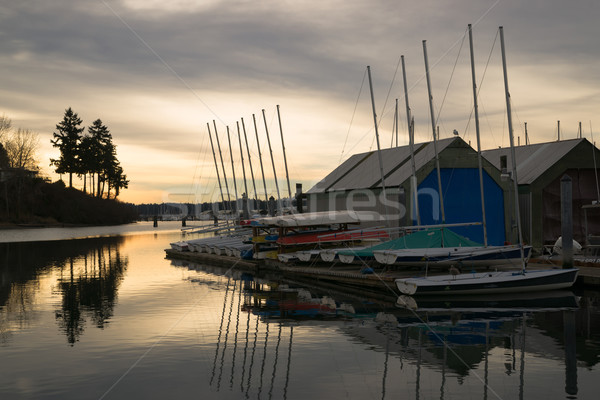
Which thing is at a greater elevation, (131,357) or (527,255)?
(527,255)

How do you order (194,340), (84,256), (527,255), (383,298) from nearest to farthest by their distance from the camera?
(194,340) → (383,298) → (527,255) → (84,256)

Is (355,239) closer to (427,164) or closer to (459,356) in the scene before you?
(427,164)

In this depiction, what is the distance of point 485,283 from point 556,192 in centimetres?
1991

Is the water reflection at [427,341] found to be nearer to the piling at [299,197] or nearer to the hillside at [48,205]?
the piling at [299,197]

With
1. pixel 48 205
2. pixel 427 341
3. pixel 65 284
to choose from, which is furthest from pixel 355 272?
pixel 48 205

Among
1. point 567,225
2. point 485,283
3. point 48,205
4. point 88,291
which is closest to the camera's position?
point 485,283

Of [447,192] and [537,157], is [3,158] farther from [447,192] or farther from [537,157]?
[537,157]

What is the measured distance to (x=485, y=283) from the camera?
25516 millimetres

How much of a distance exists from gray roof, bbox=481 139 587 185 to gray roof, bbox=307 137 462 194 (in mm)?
5745

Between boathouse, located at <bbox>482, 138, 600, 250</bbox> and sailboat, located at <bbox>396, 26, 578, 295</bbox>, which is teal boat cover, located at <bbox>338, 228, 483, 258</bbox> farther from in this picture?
boathouse, located at <bbox>482, 138, 600, 250</bbox>

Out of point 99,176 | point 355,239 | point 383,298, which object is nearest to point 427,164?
point 355,239

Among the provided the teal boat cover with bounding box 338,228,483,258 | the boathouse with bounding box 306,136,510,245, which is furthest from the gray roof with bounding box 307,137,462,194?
the teal boat cover with bounding box 338,228,483,258

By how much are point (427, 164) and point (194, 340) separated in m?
27.8

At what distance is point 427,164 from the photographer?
42.3 m
